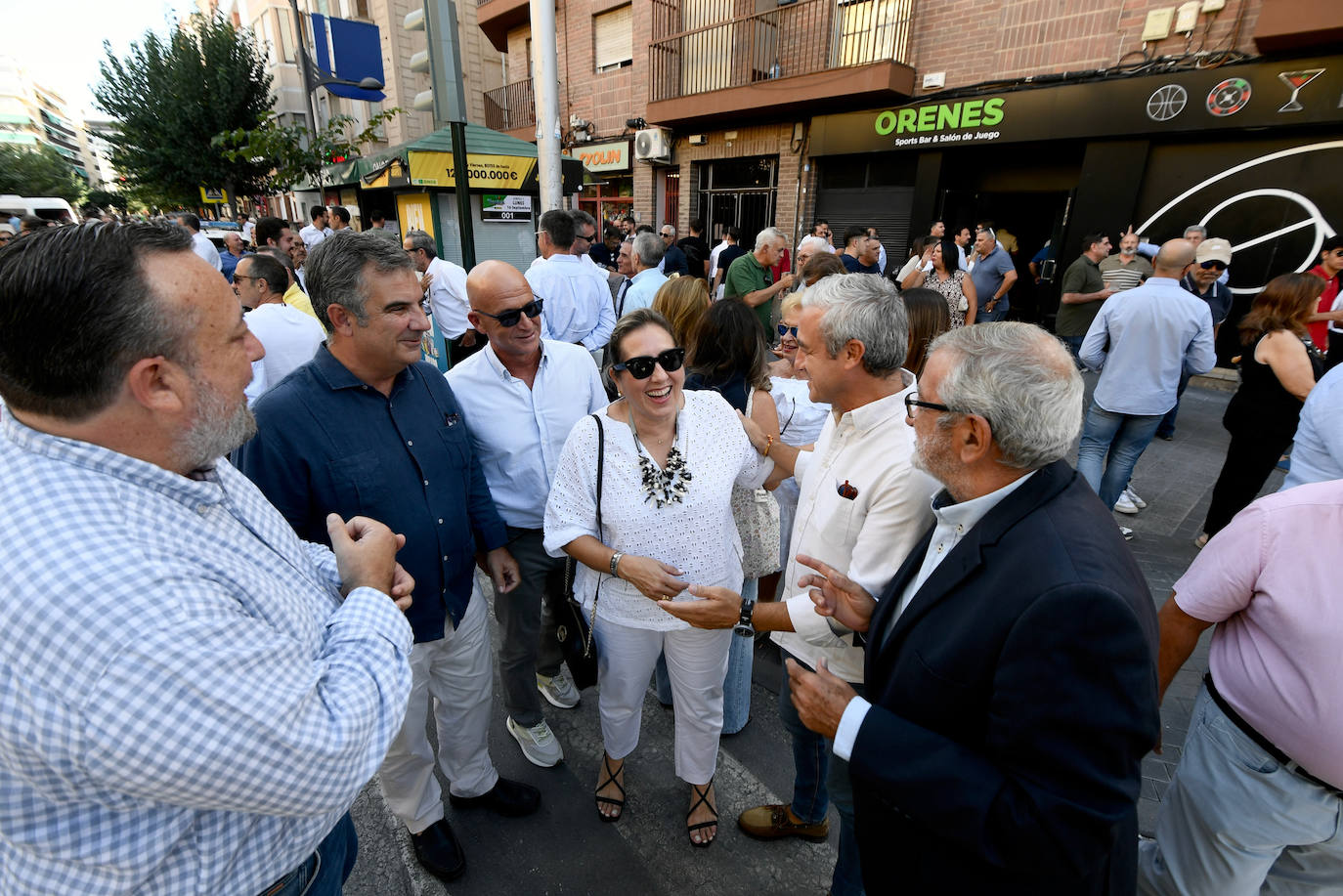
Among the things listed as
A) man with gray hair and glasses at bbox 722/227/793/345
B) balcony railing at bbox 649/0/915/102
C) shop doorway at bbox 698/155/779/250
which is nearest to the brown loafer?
man with gray hair and glasses at bbox 722/227/793/345

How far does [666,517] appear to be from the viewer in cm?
210

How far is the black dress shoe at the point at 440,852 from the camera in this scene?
225cm

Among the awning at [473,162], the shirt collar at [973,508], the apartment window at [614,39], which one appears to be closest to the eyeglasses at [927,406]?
the shirt collar at [973,508]

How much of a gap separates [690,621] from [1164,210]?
10.1 metres

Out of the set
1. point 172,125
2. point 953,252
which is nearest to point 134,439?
point 953,252

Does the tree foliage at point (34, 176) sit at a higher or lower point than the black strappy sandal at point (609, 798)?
higher

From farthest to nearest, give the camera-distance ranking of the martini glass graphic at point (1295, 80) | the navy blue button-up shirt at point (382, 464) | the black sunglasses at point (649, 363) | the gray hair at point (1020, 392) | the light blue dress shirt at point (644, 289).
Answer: the martini glass graphic at point (1295, 80) → the light blue dress shirt at point (644, 289) → the black sunglasses at point (649, 363) → the navy blue button-up shirt at point (382, 464) → the gray hair at point (1020, 392)

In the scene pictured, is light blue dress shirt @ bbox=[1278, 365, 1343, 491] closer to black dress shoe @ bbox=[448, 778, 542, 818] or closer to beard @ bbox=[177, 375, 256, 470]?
black dress shoe @ bbox=[448, 778, 542, 818]

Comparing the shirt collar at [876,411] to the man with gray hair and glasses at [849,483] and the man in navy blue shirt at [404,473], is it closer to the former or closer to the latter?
the man with gray hair and glasses at [849,483]

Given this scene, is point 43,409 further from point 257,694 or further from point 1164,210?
point 1164,210

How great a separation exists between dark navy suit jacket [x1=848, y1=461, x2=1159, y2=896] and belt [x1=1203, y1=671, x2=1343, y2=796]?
0.53 meters

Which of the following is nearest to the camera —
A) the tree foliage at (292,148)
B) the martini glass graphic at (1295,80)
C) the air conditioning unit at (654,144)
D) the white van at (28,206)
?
the martini glass graphic at (1295,80)

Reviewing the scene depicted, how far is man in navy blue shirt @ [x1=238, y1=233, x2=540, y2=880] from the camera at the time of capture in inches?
76.1

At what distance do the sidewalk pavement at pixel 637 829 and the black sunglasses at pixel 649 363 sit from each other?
180 centimetres
